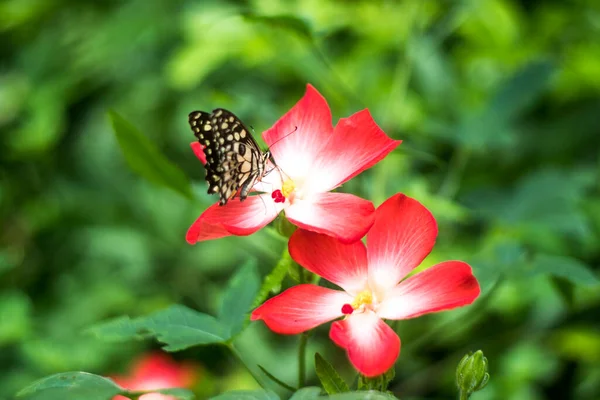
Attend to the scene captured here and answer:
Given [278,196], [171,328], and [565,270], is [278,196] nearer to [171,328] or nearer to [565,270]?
[171,328]

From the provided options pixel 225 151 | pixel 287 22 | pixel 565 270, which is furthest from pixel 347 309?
pixel 287 22

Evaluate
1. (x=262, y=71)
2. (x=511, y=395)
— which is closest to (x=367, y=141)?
(x=511, y=395)

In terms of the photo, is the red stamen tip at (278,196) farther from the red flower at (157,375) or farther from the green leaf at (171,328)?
the red flower at (157,375)

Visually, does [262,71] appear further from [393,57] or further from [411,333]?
[411,333]

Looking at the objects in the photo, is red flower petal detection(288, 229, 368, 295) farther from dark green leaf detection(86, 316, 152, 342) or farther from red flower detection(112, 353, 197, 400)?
red flower detection(112, 353, 197, 400)

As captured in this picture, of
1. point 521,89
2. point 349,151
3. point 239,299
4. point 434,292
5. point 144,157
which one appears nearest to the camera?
point 434,292

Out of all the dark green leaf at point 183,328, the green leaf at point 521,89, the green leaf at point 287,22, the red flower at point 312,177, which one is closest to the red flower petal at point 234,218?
the red flower at point 312,177

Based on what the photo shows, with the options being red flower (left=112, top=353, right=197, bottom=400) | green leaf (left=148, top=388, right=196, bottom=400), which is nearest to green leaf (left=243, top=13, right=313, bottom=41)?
green leaf (left=148, top=388, right=196, bottom=400)

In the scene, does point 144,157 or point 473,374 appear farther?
point 144,157
